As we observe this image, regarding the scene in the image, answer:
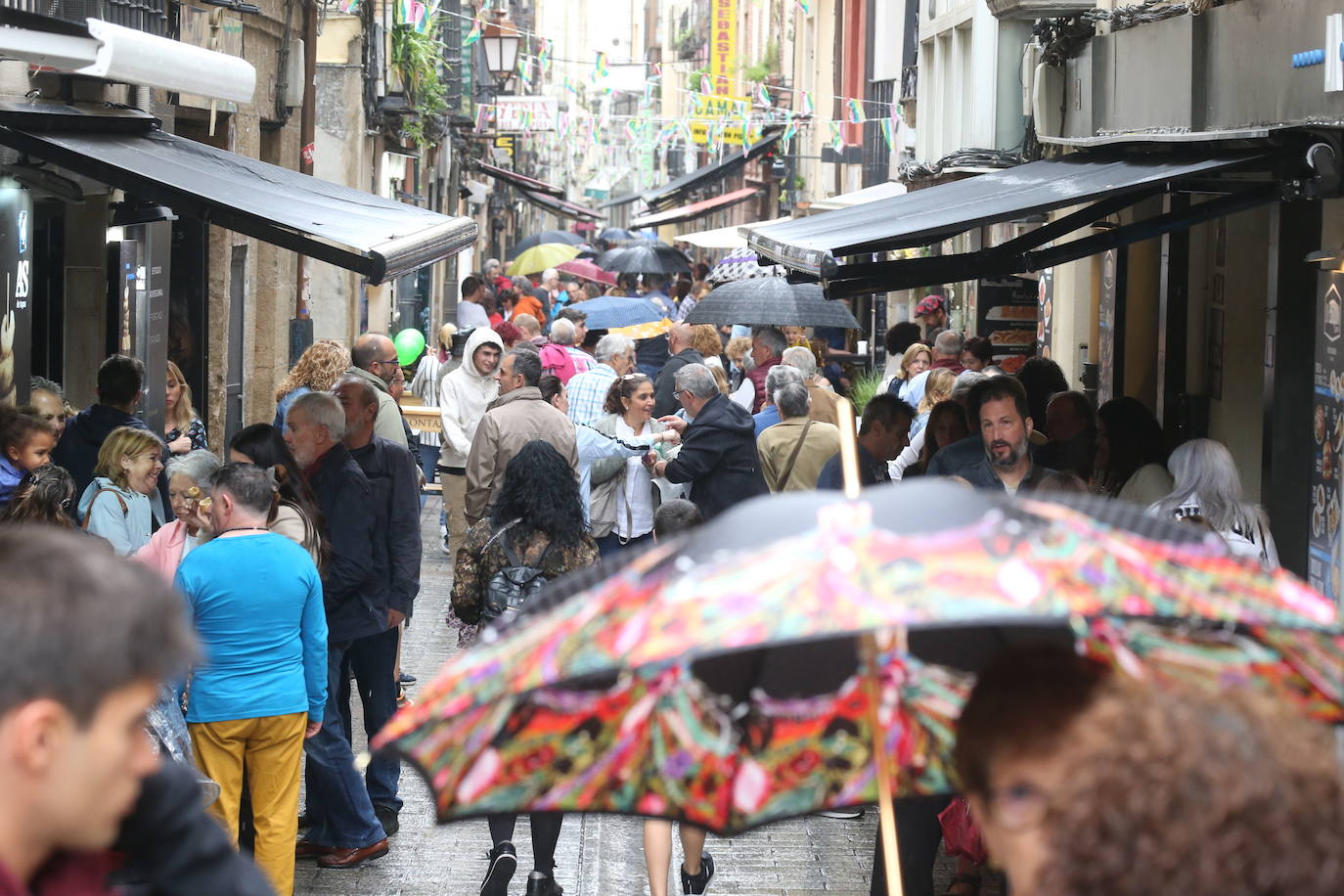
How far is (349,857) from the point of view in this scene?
7168mm

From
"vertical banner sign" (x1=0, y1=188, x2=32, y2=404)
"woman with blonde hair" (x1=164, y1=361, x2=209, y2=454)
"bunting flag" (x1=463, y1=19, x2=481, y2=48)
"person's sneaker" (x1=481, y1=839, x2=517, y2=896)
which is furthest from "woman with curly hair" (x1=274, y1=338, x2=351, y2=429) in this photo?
"bunting flag" (x1=463, y1=19, x2=481, y2=48)

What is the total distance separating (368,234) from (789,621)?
19.2 feet

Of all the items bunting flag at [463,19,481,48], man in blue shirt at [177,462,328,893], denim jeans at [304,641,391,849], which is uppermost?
bunting flag at [463,19,481,48]

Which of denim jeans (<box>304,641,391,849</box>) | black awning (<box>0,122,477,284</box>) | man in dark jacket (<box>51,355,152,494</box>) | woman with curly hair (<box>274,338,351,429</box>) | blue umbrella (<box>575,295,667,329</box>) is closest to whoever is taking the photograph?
denim jeans (<box>304,641,391,849</box>)

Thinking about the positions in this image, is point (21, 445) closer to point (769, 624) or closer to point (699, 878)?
point (699, 878)

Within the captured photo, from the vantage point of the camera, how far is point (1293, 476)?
283 inches

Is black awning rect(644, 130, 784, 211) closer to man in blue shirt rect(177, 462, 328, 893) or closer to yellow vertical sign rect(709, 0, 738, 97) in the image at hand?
yellow vertical sign rect(709, 0, 738, 97)

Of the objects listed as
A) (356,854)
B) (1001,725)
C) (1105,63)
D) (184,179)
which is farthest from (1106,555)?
(1105,63)

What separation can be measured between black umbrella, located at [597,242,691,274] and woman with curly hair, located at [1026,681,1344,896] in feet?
87.3

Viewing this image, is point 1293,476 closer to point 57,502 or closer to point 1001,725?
point 57,502

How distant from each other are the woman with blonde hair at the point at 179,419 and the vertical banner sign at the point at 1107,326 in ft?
20.6

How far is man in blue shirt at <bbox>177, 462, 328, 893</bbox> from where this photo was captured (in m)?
5.72

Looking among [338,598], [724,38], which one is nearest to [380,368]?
[338,598]

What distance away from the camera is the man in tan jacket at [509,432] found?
10000 mm
